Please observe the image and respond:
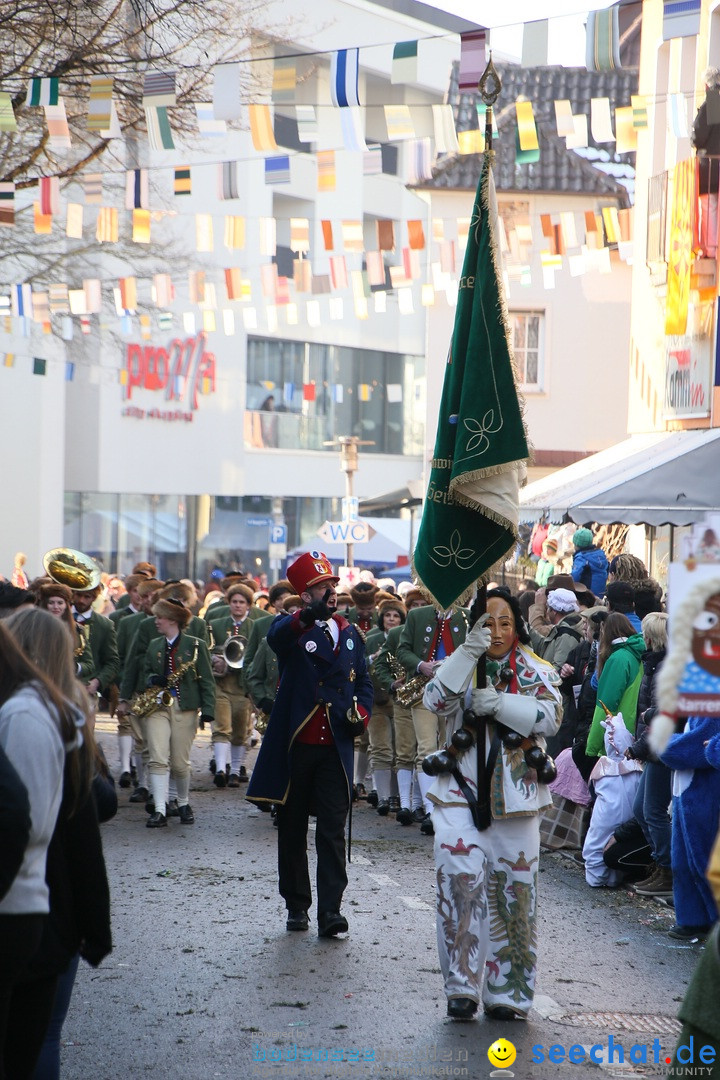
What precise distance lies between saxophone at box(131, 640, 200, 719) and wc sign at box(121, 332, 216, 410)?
21990 millimetres

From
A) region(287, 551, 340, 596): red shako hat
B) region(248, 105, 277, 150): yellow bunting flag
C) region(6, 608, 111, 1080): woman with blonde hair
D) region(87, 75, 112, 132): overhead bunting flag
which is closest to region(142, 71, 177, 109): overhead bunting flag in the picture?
region(87, 75, 112, 132): overhead bunting flag

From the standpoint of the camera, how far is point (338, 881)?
7.86m

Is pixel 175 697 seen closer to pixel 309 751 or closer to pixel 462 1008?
pixel 309 751

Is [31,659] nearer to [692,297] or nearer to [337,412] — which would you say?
[692,297]

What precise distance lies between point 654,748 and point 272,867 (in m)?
6.81

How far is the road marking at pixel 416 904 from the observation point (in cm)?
865

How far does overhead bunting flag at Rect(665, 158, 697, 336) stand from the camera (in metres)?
16.3

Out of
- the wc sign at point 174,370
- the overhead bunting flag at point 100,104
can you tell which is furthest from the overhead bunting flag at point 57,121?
the wc sign at point 174,370

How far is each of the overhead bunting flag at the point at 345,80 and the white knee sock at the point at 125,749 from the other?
20.9 feet

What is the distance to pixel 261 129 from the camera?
13227mm

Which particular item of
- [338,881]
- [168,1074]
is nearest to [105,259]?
[338,881]

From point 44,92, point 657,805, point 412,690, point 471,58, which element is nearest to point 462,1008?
point 657,805

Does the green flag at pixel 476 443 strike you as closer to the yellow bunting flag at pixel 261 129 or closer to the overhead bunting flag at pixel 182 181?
the yellow bunting flag at pixel 261 129

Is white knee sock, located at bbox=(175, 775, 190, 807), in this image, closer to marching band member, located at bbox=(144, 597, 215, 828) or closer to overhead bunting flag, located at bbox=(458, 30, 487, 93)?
marching band member, located at bbox=(144, 597, 215, 828)
